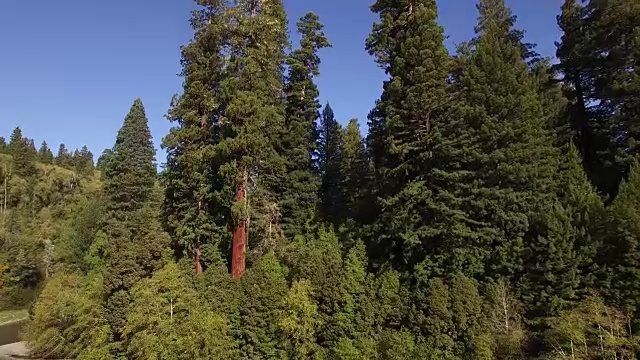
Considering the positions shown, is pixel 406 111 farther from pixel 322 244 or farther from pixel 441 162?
pixel 322 244

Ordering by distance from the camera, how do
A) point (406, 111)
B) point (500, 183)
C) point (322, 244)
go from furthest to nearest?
point (322, 244) < point (406, 111) < point (500, 183)

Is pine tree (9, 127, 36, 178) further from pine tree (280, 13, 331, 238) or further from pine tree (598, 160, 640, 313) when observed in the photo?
pine tree (598, 160, 640, 313)

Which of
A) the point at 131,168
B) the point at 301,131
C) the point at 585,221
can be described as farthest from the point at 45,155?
the point at 585,221

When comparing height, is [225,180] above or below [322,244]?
above

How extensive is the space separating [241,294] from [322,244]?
5020 millimetres

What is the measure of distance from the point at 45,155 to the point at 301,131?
113m

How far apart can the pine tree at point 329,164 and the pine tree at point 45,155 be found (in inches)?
4055

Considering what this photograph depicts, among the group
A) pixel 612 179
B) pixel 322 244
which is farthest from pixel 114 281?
pixel 612 179

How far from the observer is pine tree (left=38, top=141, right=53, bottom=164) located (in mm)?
122188

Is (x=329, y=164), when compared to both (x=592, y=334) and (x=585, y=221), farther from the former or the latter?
(x=592, y=334)

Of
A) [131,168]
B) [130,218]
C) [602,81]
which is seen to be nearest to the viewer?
[602,81]

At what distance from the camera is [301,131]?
113 feet

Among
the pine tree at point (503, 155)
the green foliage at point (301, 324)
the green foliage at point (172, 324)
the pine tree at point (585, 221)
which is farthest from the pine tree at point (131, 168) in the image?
the pine tree at point (585, 221)

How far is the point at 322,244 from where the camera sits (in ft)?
90.9
